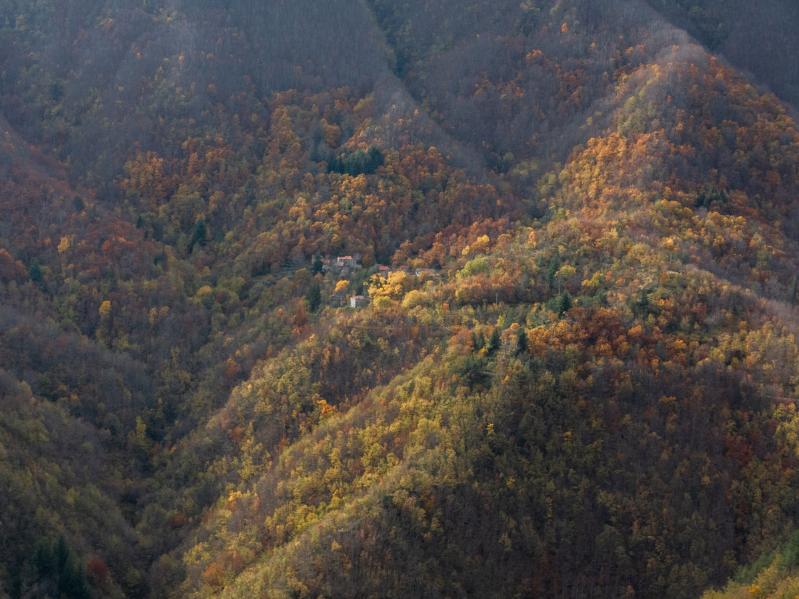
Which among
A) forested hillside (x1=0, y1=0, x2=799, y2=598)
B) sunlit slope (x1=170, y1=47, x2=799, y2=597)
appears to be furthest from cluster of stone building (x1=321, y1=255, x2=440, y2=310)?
sunlit slope (x1=170, y1=47, x2=799, y2=597)

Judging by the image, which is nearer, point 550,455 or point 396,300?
point 550,455

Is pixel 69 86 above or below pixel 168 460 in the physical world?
above

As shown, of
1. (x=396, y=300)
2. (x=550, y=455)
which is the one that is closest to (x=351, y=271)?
(x=396, y=300)

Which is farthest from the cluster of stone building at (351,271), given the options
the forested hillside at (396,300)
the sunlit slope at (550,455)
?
the sunlit slope at (550,455)

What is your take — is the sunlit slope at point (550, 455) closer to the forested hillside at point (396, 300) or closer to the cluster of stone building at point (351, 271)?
the forested hillside at point (396, 300)

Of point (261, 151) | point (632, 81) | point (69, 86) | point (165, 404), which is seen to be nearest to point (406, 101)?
point (261, 151)

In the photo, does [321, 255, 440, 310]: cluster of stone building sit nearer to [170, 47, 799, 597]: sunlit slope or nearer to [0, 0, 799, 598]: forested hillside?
[0, 0, 799, 598]: forested hillside

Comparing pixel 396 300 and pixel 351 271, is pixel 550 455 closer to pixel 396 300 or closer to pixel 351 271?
pixel 396 300

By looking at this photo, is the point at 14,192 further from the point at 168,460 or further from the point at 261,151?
the point at 168,460
